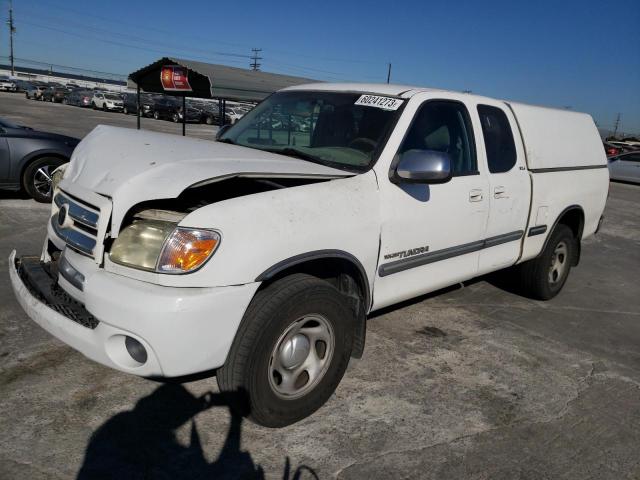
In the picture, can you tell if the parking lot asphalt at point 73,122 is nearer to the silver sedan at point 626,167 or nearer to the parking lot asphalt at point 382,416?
the silver sedan at point 626,167

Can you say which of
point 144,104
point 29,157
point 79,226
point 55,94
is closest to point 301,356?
point 79,226

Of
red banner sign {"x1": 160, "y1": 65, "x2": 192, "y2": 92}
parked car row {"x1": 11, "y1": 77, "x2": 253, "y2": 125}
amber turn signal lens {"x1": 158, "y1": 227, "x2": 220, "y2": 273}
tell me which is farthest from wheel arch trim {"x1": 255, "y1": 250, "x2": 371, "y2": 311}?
parked car row {"x1": 11, "y1": 77, "x2": 253, "y2": 125}

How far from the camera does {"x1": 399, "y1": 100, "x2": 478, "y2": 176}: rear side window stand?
368 cm

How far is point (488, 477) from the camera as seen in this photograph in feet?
8.77

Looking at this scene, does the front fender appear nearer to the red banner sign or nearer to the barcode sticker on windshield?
the barcode sticker on windshield

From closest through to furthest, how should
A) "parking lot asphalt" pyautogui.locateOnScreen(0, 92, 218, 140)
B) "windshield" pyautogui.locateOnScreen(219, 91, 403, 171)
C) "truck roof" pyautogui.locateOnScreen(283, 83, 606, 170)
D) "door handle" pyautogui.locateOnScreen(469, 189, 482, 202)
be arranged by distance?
"windshield" pyautogui.locateOnScreen(219, 91, 403, 171), "door handle" pyautogui.locateOnScreen(469, 189, 482, 202), "truck roof" pyautogui.locateOnScreen(283, 83, 606, 170), "parking lot asphalt" pyautogui.locateOnScreen(0, 92, 218, 140)

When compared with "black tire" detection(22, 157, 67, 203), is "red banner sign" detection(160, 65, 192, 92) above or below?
above

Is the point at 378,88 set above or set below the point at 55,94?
above

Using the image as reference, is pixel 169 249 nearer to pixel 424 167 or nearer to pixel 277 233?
pixel 277 233

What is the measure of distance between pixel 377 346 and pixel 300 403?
4.00 feet

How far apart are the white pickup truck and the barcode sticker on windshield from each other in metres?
0.02

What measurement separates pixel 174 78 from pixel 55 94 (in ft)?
148

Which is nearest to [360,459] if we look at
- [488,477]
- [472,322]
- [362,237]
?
[488,477]

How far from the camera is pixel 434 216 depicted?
11.8ft
